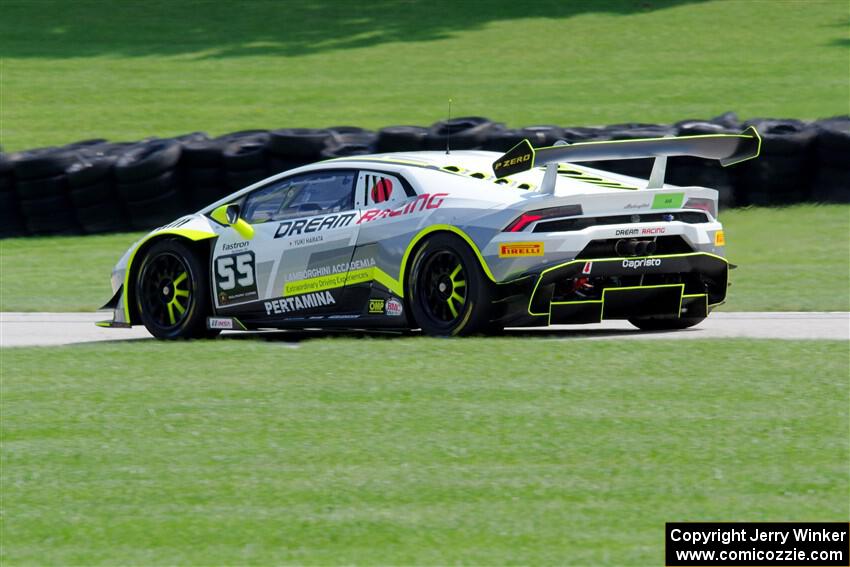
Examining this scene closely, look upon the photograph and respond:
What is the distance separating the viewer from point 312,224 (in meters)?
9.48

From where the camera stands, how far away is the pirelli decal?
823 cm

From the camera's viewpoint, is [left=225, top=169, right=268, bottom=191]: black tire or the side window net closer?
the side window net

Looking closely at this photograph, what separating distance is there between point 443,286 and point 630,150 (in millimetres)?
1506

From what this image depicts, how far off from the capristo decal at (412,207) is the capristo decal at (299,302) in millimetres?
595

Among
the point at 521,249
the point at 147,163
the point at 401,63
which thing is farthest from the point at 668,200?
the point at 401,63

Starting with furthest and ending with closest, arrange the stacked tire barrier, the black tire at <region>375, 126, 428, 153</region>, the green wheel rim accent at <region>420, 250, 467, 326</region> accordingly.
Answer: the black tire at <region>375, 126, 428, 153</region>, the stacked tire barrier, the green wheel rim accent at <region>420, 250, 467, 326</region>

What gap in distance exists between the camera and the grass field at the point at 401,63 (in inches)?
898

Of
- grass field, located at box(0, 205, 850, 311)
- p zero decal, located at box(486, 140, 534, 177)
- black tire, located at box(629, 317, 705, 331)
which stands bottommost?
grass field, located at box(0, 205, 850, 311)

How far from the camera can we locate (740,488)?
511 centimetres

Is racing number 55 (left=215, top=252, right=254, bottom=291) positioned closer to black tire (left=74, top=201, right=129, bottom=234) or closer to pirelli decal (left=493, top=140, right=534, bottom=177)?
pirelli decal (left=493, top=140, right=534, bottom=177)

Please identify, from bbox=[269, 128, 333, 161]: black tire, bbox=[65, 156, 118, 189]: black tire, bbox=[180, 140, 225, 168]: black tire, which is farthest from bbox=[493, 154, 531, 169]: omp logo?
bbox=[65, 156, 118, 189]: black tire

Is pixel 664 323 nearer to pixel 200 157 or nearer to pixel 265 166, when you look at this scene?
pixel 265 166

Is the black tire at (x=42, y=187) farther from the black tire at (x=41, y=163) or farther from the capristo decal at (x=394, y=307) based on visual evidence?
the capristo decal at (x=394, y=307)

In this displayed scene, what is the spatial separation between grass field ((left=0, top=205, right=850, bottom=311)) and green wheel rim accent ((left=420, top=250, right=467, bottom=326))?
10.9 feet
